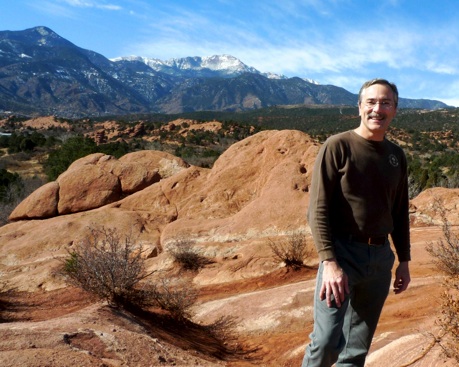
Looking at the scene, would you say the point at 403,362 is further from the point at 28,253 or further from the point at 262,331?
the point at 28,253

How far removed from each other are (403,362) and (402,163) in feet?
7.89

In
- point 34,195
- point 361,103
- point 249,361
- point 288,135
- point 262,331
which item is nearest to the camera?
point 361,103

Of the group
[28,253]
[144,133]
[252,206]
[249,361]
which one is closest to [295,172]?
[252,206]

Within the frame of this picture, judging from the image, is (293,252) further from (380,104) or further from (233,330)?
(380,104)

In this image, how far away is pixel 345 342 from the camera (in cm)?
319

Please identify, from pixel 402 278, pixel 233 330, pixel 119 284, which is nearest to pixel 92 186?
pixel 119 284

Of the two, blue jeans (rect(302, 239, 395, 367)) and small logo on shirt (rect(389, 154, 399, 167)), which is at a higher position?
small logo on shirt (rect(389, 154, 399, 167))

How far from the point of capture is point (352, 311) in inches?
125

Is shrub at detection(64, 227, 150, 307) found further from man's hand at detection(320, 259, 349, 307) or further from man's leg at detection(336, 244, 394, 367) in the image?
man's hand at detection(320, 259, 349, 307)

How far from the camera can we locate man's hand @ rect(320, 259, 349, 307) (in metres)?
2.81

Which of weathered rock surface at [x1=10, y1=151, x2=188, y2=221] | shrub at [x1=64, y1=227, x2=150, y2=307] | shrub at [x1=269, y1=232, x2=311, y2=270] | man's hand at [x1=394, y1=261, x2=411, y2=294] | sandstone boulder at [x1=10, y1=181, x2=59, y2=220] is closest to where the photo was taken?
man's hand at [x1=394, y1=261, x2=411, y2=294]

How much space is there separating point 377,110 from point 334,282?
1.16 metres

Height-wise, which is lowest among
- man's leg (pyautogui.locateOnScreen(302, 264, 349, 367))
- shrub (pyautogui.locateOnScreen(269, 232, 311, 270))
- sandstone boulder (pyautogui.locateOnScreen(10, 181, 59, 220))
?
sandstone boulder (pyautogui.locateOnScreen(10, 181, 59, 220))

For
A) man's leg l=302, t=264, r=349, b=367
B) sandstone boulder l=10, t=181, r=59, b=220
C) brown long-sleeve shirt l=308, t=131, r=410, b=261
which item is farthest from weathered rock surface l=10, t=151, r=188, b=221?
brown long-sleeve shirt l=308, t=131, r=410, b=261
